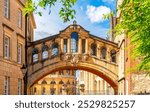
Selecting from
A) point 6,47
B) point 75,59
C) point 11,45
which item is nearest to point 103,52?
point 75,59

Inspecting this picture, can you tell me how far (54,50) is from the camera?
3856cm

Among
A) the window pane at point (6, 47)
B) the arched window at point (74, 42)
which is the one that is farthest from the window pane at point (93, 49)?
the window pane at point (6, 47)

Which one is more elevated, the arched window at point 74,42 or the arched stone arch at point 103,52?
the arched window at point 74,42

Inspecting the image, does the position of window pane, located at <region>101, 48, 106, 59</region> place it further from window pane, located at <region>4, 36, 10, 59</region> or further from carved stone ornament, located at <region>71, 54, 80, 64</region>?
window pane, located at <region>4, 36, 10, 59</region>

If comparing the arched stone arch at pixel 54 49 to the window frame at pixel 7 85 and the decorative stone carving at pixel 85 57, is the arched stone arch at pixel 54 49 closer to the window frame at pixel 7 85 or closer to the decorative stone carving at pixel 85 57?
the decorative stone carving at pixel 85 57

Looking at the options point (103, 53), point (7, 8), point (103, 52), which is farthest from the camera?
point (103, 53)

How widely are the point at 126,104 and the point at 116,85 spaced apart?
33182 millimetres

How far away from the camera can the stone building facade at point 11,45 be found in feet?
88.0

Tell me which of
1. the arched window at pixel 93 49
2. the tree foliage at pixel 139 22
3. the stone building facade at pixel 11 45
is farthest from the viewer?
the arched window at pixel 93 49

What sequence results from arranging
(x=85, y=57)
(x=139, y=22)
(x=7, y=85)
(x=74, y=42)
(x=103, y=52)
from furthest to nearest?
(x=103, y=52) < (x=74, y=42) < (x=85, y=57) < (x=7, y=85) < (x=139, y=22)

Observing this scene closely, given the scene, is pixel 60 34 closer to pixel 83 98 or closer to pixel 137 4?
pixel 137 4

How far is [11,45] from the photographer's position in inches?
1161

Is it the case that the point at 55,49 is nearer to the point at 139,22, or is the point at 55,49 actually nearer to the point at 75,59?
the point at 75,59

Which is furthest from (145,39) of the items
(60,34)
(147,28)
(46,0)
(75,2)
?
(60,34)
